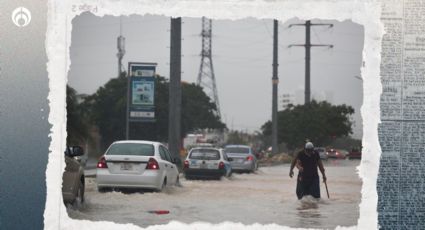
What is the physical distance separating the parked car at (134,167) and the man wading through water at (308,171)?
232cm

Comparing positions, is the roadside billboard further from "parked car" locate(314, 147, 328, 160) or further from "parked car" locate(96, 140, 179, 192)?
"parked car" locate(314, 147, 328, 160)

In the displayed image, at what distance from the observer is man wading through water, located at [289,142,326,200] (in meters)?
12.2

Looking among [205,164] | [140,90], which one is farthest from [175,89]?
[205,164]

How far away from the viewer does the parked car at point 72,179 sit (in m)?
8.80

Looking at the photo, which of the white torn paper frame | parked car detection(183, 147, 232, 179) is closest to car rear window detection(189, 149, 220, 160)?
parked car detection(183, 147, 232, 179)

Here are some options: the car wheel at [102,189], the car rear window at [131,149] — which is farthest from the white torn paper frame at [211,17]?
the car wheel at [102,189]

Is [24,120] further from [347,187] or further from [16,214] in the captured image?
[347,187]

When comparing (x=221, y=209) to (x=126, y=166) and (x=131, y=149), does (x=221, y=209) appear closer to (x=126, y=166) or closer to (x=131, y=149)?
(x=131, y=149)

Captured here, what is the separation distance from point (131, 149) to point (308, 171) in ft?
9.32

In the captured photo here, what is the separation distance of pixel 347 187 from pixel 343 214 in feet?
10.7

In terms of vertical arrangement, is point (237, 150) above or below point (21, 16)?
below

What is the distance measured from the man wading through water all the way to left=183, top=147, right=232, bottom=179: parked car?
7748mm

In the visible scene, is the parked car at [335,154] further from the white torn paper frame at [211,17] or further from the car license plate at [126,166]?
the white torn paper frame at [211,17]

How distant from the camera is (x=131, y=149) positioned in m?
11.7
